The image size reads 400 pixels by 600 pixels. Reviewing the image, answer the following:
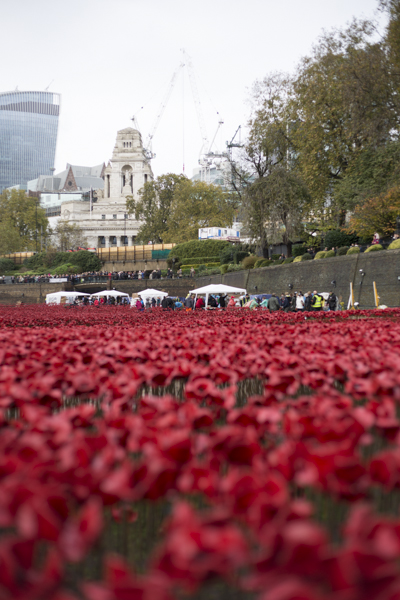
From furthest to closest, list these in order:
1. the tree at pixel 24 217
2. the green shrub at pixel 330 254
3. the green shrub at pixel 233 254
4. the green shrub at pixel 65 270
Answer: the tree at pixel 24 217, the green shrub at pixel 65 270, the green shrub at pixel 233 254, the green shrub at pixel 330 254

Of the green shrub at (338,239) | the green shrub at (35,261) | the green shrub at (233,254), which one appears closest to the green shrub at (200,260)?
the green shrub at (233,254)

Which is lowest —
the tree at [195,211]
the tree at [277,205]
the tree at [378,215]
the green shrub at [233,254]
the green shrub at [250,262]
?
the green shrub at [250,262]

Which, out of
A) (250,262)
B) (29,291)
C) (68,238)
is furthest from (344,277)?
(68,238)

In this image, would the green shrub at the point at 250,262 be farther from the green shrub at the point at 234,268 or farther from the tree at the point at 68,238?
the tree at the point at 68,238

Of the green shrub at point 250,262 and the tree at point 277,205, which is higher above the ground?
the tree at point 277,205

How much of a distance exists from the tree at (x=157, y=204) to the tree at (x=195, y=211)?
6.53 m

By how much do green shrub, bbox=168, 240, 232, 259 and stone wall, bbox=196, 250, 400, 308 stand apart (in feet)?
83.3

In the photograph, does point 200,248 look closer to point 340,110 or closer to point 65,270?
point 65,270

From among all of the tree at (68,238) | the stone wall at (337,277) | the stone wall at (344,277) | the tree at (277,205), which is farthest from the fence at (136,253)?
the stone wall at (344,277)

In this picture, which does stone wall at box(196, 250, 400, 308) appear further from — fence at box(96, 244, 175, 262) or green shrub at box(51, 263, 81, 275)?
green shrub at box(51, 263, 81, 275)

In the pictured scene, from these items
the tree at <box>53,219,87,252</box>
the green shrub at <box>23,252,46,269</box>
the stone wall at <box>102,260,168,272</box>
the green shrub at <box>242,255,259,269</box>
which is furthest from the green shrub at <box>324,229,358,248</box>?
the tree at <box>53,219,87,252</box>

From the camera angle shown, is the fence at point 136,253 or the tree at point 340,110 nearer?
the tree at point 340,110

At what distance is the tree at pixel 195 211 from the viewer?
266ft

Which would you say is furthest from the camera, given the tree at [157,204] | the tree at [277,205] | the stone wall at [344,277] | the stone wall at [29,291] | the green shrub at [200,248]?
the tree at [157,204]
